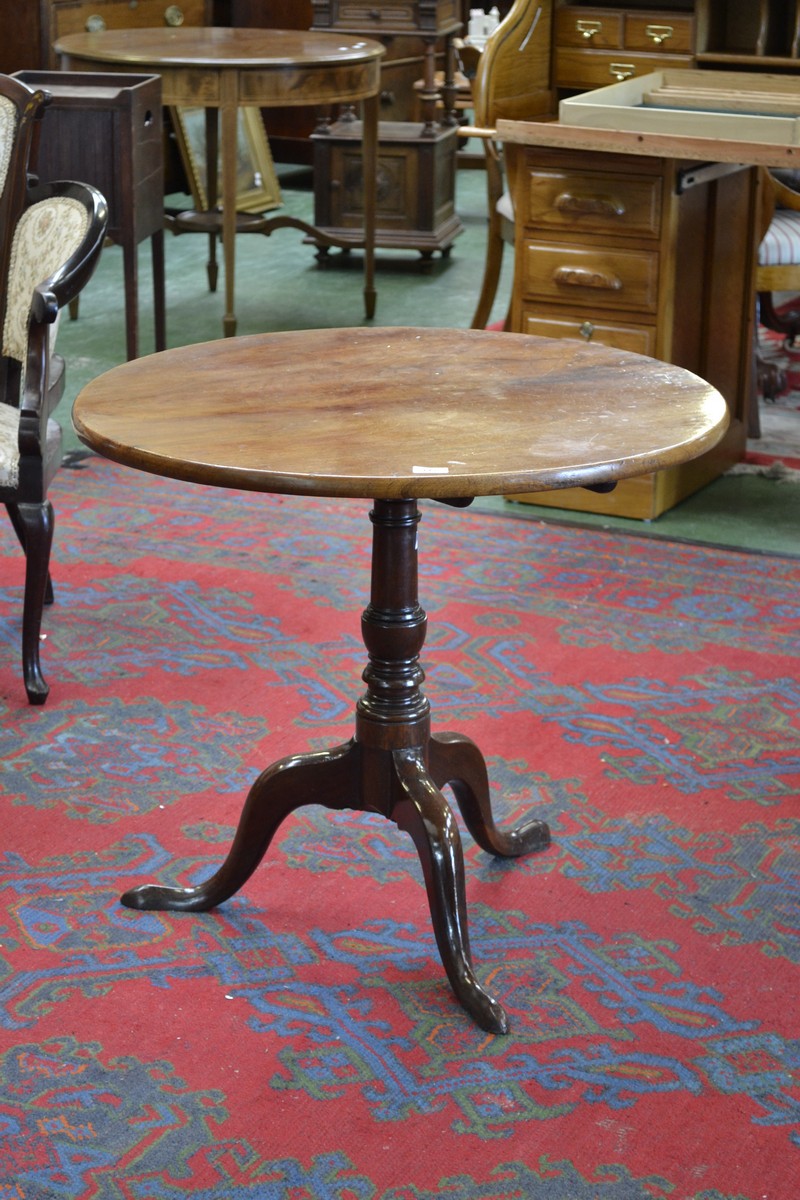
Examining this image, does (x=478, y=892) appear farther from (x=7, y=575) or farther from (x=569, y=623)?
(x=7, y=575)

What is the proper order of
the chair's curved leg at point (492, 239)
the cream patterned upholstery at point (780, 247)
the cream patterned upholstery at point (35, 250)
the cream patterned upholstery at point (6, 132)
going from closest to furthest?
the cream patterned upholstery at point (35, 250) → the cream patterned upholstery at point (6, 132) → the cream patterned upholstery at point (780, 247) → the chair's curved leg at point (492, 239)

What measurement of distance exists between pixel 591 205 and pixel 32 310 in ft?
4.86

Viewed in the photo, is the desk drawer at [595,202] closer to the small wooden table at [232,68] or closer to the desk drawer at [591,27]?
the desk drawer at [591,27]

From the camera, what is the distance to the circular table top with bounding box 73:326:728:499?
5.50ft

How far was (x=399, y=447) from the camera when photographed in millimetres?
1756

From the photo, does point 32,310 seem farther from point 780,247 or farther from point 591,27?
point 780,247

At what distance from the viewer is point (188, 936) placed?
87.1 inches

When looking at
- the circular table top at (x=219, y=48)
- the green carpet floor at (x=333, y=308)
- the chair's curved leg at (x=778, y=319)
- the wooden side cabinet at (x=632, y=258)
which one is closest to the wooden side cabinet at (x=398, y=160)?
the green carpet floor at (x=333, y=308)

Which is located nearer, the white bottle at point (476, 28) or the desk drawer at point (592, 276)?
the desk drawer at point (592, 276)

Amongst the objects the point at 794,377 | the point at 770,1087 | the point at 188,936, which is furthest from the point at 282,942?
the point at 794,377

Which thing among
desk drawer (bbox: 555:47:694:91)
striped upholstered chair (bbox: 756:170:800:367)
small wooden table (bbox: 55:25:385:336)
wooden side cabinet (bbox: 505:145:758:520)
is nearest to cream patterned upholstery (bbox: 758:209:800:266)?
striped upholstered chair (bbox: 756:170:800:367)

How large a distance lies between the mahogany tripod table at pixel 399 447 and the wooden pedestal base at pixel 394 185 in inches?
167

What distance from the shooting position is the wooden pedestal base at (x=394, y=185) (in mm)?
6414

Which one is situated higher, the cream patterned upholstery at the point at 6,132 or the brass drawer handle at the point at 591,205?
the cream patterned upholstery at the point at 6,132
